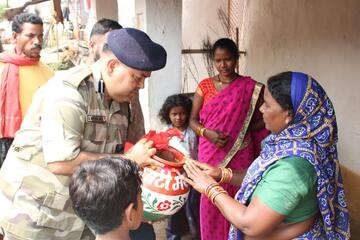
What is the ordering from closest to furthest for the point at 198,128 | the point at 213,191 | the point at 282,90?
the point at 282,90 → the point at 213,191 → the point at 198,128

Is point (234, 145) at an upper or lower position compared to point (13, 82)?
lower

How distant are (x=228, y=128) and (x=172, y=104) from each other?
1.89ft

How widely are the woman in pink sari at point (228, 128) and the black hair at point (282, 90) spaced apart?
4.14ft

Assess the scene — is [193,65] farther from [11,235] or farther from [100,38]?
[11,235]

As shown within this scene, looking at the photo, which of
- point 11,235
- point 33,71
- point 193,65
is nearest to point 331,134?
point 11,235

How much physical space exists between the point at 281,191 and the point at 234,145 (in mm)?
1424

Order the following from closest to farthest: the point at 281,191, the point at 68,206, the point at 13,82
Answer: the point at 281,191
the point at 68,206
the point at 13,82

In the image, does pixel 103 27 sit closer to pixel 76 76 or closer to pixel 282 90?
pixel 76 76

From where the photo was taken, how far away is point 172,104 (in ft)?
11.0

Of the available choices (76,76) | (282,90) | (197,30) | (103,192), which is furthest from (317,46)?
(197,30)

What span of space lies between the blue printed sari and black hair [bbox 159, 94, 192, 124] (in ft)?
5.40

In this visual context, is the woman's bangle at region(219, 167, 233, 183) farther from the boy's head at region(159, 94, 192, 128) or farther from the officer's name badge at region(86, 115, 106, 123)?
the boy's head at region(159, 94, 192, 128)

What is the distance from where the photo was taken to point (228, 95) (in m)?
3.06

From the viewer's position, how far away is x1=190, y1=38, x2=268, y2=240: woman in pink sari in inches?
118
